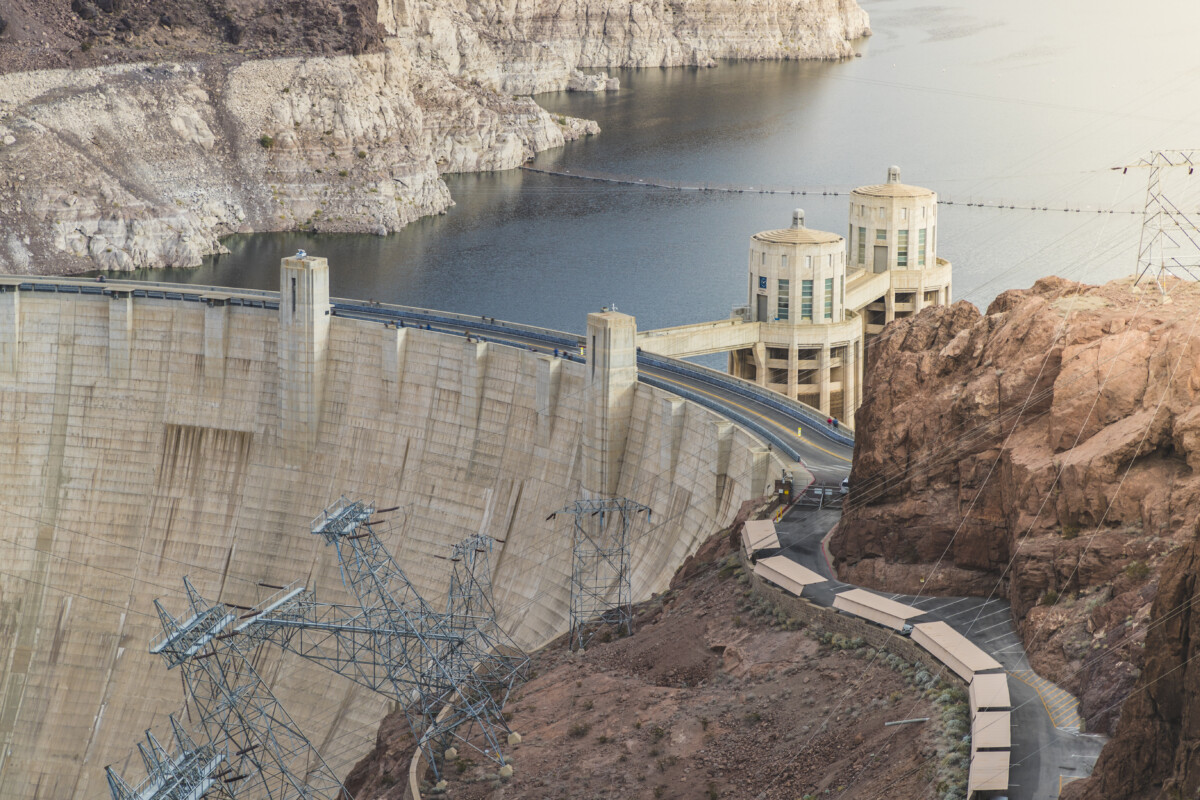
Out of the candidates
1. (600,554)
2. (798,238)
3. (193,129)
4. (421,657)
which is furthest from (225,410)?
(193,129)

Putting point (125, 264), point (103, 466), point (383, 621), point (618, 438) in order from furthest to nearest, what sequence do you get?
point (125, 264) < point (103, 466) < point (618, 438) < point (383, 621)

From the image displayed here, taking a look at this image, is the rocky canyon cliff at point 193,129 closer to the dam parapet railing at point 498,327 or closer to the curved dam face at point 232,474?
the dam parapet railing at point 498,327

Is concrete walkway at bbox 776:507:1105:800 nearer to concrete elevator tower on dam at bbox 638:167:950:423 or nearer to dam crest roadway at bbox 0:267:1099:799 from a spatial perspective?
dam crest roadway at bbox 0:267:1099:799

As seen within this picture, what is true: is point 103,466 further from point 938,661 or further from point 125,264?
point 125,264

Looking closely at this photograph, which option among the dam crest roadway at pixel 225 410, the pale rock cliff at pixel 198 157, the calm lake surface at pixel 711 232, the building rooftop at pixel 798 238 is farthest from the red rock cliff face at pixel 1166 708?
the pale rock cliff at pixel 198 157

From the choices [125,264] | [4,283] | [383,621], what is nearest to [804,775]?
[383,621]

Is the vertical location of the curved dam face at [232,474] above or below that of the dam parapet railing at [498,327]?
below
